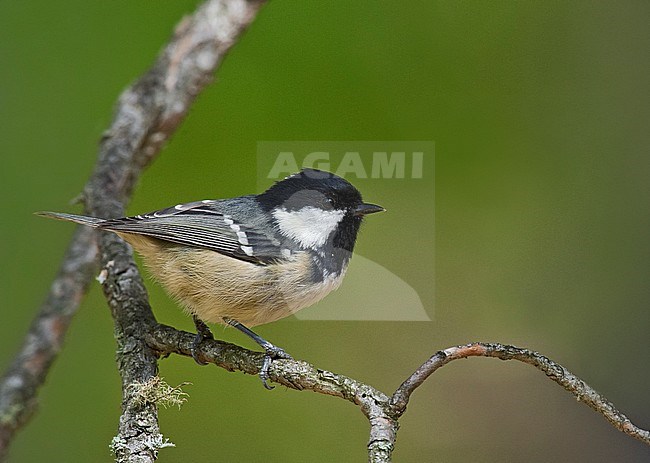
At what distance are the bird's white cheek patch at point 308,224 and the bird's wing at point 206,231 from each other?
0.11 feet

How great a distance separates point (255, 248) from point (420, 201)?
1.31ft

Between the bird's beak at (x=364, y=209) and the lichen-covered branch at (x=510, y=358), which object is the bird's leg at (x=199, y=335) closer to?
the bird's beak at (x=364, y=209)

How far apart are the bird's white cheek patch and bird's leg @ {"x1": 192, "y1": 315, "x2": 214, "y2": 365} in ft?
0.63

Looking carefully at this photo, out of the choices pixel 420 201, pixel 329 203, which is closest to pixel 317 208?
pixel 329 203

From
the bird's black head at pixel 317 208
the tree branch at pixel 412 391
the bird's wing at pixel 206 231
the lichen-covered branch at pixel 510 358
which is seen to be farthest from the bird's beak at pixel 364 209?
the lichen-covered branch at pixel 510 358

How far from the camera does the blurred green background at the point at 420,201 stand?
58.2 inches

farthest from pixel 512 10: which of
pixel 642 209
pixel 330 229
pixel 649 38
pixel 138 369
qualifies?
pixel 138 369

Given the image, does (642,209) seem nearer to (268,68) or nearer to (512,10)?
(512,10)

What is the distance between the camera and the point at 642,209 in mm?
1770

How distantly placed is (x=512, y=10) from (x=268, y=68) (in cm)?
60

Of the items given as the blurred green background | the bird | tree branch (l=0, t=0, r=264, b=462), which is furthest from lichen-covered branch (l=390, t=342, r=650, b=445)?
tree branch (l=0, t=0, r=264, b=462)

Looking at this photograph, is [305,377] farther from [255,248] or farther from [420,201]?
[420,201]

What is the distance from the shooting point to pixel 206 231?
1164 mm

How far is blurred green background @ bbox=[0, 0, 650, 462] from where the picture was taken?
1479 millimetres
